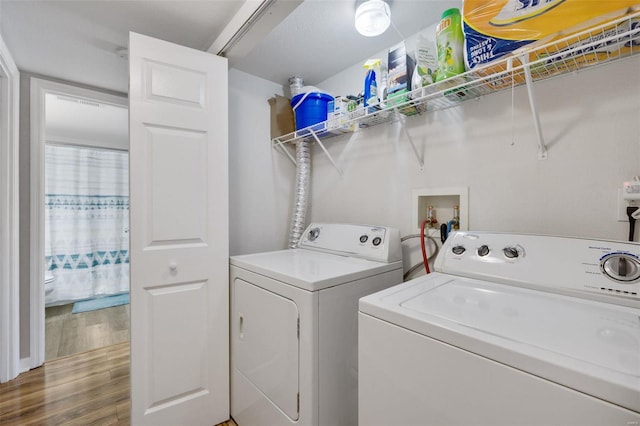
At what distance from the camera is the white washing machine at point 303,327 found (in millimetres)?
1199

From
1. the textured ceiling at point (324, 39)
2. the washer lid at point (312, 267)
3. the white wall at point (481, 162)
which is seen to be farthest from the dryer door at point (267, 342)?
the textured ceiling at point (324, 39)

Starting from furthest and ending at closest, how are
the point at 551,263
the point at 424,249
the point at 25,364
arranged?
the point at 25,364, the point at 424,249, the point at 551,263

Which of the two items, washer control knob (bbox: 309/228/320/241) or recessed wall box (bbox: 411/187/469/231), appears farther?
washer control knob (bbox: 309/228/320/241)

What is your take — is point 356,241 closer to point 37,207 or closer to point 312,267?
point 312,267

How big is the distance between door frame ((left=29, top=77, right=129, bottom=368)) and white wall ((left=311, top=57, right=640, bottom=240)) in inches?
98.7

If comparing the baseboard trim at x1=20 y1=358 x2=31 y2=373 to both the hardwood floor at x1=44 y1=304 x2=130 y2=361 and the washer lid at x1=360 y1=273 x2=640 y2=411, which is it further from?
the washer lid at x1=360 y1=273 x2=640 y2=411

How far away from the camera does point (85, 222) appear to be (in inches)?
155

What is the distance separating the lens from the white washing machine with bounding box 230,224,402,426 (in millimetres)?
1199

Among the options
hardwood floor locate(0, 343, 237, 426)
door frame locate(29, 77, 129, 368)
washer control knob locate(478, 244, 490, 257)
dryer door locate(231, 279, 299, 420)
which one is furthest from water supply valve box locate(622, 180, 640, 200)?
door frame locate(29, 77, 129, 368)

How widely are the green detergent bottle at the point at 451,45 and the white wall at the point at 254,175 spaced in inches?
55.8

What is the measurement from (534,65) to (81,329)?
13.8ft

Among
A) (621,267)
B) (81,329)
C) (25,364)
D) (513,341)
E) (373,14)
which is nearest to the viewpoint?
(513,341)

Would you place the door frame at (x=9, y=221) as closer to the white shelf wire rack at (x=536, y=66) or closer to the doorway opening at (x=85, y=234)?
the doorway opening at (x=85, y=234)

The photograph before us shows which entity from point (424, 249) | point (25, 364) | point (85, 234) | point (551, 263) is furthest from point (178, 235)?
point (85, 234)
